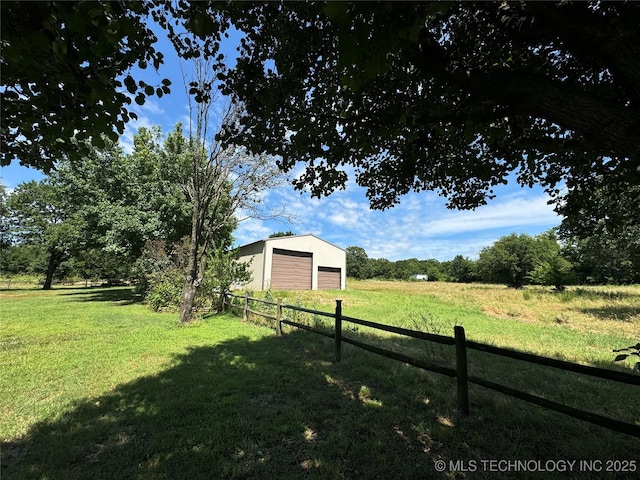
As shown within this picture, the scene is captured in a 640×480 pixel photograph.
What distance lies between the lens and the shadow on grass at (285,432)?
2744 mm

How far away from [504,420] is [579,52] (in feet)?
12.8

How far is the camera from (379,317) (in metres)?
11.9

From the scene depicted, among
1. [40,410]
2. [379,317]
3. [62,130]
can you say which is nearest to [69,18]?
[62,130]

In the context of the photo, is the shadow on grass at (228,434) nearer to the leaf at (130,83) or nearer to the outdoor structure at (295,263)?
the leaf at (130,83)

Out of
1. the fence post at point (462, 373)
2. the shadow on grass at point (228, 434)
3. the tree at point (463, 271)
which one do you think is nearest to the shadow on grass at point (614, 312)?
the fence post at point (462, 373)

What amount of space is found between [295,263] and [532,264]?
35004 millimetres

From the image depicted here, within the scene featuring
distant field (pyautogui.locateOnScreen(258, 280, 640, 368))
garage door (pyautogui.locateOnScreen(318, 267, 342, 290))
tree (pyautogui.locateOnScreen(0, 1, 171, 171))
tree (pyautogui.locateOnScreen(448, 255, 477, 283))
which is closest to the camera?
tree (pyautogui.locateOnScreen(0, 1, 171, 171))

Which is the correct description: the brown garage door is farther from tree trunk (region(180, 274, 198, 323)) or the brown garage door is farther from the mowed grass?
the mowed grass

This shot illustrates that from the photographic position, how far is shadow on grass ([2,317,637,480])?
2744mm

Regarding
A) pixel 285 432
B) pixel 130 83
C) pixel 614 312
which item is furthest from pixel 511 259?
Answer: pixel 130 83

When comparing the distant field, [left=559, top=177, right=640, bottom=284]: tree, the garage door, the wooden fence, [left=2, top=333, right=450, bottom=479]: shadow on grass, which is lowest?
[left=2, top=333, right=450, bottom=479]: shadow on grass

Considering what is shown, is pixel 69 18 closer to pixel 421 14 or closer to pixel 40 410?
pixel 421 14

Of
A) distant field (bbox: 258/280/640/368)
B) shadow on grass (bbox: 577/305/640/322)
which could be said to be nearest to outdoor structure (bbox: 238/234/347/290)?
distant field (bbox: 258/280/640/368)

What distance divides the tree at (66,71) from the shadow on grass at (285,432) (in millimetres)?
2959
